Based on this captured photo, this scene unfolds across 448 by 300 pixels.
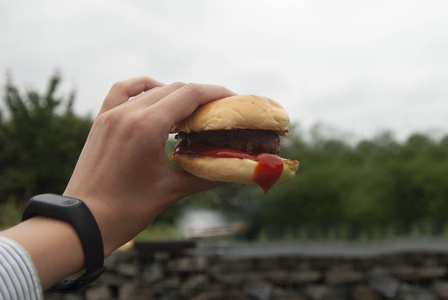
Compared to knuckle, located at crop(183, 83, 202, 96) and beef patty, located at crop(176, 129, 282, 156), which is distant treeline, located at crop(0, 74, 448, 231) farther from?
knuckle, located at crop(183, 83, 202, 96)

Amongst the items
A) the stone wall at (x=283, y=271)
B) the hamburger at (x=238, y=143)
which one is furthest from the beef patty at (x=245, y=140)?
the stone wall at (x=283, y=271)

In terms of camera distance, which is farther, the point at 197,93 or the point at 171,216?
the point at 171,216

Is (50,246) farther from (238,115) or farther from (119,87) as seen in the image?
(238,115)

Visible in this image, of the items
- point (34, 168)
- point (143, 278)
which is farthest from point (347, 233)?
point (34, 168)

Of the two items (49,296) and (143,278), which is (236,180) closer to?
(143,278)

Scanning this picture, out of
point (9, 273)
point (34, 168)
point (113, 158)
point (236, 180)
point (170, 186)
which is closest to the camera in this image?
point (9, 273)

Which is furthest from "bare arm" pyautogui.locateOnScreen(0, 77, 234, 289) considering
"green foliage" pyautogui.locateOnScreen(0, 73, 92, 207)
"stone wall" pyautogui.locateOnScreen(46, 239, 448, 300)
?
"green foliage" pyautogui.locateOnScreen(0, 73, 92, 207)

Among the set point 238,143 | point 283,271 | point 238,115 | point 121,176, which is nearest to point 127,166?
point 121,176

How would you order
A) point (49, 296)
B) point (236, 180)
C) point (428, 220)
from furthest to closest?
point (49, 296) → point (428, 220) → point (236, 180)
